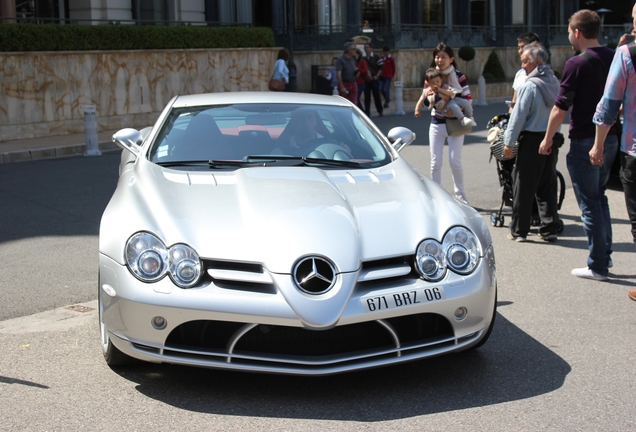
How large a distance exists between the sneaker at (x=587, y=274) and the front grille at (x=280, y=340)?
9.73 ft

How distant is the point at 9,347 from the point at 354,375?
2.09 m

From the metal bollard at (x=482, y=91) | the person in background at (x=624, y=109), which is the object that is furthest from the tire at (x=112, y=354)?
the metal bollard at (x=482, y=91)

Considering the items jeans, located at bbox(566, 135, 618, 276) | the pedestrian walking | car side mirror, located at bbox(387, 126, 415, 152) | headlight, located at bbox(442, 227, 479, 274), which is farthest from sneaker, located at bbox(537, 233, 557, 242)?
the pedestrian walking

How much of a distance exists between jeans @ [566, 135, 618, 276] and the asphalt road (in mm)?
260

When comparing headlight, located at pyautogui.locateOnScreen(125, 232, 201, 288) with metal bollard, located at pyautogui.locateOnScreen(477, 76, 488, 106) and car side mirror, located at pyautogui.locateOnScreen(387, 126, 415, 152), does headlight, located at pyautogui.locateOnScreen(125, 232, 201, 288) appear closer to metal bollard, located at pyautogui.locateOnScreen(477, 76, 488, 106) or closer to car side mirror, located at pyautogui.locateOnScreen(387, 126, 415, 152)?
car side mirror, located at pyautogui.locateOnScreen(387, 126, 415, 152)

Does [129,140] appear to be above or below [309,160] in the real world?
above

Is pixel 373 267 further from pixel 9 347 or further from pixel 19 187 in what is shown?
pixel 19 187

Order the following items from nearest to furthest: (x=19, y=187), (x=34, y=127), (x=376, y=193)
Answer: (x=376, y=193)
(x=19, y=187)
(x=34, y=127)


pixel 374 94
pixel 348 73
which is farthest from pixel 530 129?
pixel 374 94

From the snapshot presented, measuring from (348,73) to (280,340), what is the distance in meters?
18.8

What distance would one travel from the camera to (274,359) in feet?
13.6

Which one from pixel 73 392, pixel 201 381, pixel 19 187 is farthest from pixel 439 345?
pixel 19 187

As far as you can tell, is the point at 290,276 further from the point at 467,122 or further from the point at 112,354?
the point at 467,122

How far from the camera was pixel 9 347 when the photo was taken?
5.12 m
